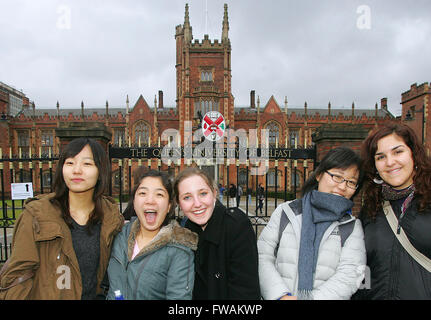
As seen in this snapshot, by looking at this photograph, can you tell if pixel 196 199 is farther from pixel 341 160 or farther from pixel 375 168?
pixel 375 168

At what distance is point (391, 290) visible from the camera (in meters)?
1.86

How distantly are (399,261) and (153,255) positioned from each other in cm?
194

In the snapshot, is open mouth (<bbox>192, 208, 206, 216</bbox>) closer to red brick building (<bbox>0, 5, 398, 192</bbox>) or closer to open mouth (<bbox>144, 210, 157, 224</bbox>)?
open mouth (<bbox>144, 210, 157, 224</bbox>)

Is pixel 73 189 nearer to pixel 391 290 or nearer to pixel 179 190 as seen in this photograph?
pixel 179 190

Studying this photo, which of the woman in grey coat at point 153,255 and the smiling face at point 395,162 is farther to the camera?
the smiling face at point 395,162

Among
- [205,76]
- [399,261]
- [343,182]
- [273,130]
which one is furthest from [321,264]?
[273,130]

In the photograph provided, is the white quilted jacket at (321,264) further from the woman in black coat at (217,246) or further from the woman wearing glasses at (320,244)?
the woman in black coat at (217,246)

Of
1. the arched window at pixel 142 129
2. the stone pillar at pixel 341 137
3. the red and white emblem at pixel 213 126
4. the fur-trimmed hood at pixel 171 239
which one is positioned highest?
the arched window at pixel 142 129

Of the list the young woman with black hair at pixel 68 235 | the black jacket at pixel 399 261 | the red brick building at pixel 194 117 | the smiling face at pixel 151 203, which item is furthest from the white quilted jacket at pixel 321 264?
the red brick building at pixel 194 117

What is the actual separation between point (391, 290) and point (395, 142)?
3.91ft

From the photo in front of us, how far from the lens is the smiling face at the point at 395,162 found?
2006 millimetres

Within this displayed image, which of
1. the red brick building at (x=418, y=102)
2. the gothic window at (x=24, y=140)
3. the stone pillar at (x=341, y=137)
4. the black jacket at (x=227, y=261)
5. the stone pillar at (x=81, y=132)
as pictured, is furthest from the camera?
the gothic window at (x=24, y=140)

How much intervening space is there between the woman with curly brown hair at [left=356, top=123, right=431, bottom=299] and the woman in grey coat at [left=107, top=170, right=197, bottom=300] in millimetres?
1514
